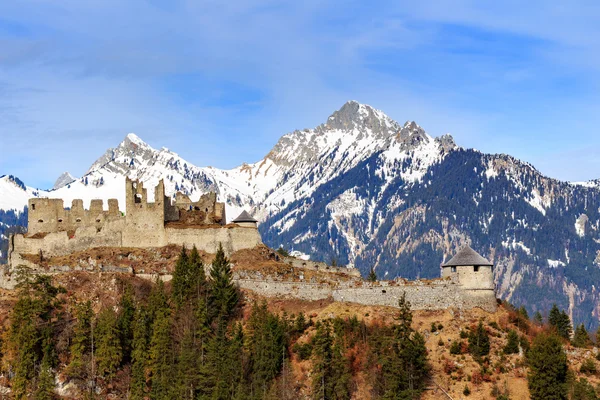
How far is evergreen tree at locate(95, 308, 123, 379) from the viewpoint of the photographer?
96688mm

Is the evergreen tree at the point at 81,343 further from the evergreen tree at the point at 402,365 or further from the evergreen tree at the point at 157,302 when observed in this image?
the evergreen tree at the point at 402,365

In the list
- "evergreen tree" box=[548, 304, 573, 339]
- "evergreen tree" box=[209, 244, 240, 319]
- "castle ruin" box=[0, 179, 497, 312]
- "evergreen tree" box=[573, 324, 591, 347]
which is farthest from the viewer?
"evergreen tree" box=[548, 304, 573, 339]

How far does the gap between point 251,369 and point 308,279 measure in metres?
14.1

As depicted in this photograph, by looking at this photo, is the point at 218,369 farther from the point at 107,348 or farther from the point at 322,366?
the point at 107,348

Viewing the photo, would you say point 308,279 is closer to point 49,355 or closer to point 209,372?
point 209,372

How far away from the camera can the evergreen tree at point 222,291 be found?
328ft

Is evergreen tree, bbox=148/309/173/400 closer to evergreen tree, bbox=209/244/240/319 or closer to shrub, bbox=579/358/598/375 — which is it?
evergreen tree, bbox=209/244/240/319

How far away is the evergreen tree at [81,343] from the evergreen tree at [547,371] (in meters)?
42.2

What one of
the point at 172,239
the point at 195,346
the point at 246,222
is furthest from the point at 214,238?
the point at 195,346

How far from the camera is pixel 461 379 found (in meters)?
89.1

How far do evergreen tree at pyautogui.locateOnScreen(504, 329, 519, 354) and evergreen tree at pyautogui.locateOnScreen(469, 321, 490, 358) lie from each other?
6.47 feet

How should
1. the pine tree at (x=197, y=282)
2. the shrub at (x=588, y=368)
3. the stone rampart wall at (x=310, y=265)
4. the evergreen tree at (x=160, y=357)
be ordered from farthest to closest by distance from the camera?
the stone rampart wall at (x=310, y=265) < the pine tree at (x=197, y=282) < the evergreen tree at (x=160, y=357) < the shrub at (x=588, y=368)

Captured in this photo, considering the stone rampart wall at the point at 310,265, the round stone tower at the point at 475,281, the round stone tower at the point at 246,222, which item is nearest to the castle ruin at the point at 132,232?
the round stone tower at the point at 246,222

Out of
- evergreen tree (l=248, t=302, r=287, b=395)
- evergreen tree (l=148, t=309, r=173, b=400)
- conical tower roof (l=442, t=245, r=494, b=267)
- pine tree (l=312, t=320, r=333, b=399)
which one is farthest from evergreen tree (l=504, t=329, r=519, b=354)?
evergreen tree (l=148, t=309, r=173, b=400)
